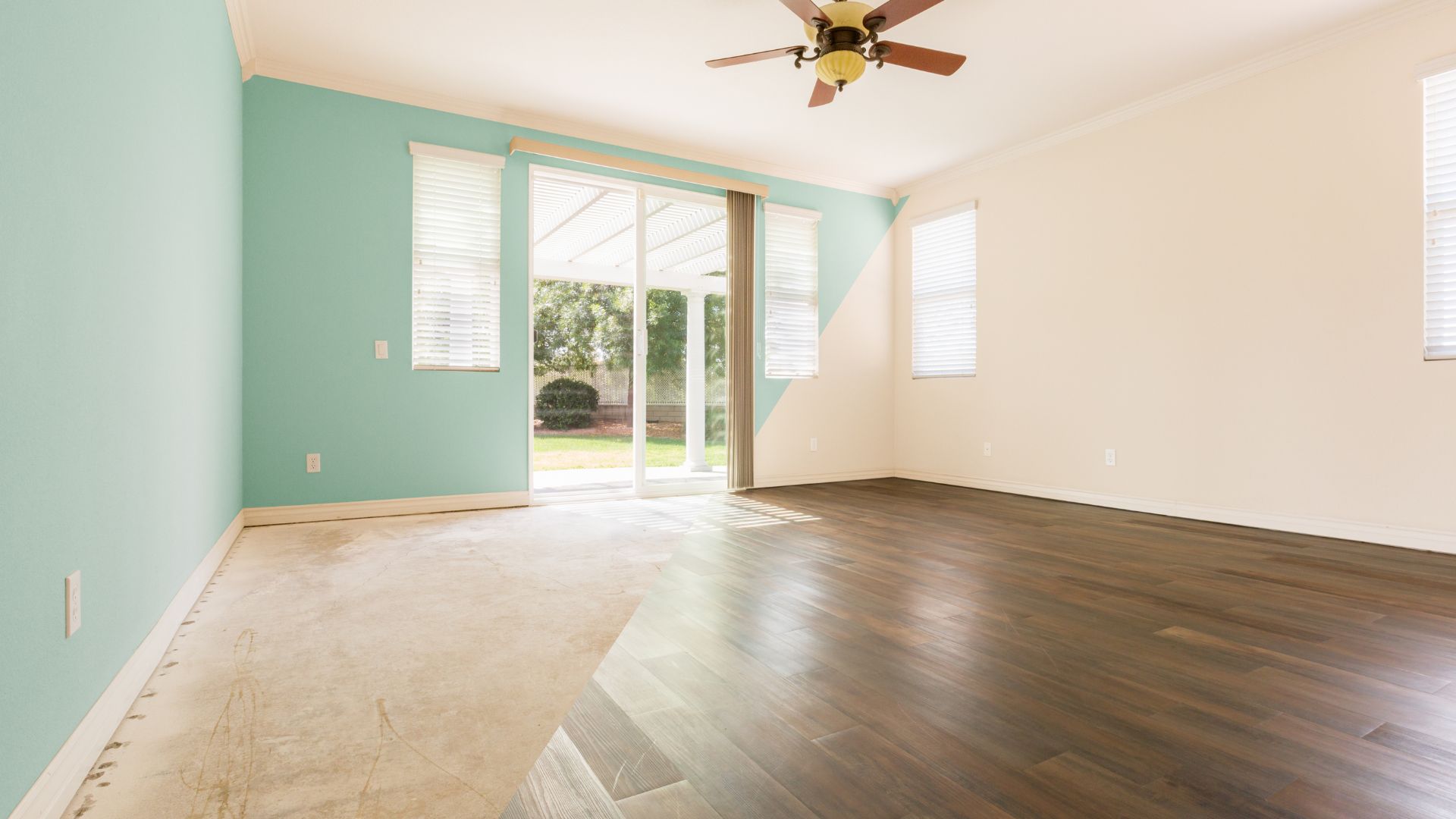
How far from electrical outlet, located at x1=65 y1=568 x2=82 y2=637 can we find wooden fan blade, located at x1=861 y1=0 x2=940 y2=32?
3.08 m

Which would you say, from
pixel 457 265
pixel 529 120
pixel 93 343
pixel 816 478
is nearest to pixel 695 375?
pixel 816 478

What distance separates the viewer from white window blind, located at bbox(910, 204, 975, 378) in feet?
20.1

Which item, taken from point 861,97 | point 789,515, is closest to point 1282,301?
point 861,97

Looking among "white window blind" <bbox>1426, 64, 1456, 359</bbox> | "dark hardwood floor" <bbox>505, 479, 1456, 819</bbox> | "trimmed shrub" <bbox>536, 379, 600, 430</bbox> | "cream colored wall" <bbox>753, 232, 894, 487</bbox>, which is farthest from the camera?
"cream colored wall" <bbox>753, 232, 894, 487</bbox>

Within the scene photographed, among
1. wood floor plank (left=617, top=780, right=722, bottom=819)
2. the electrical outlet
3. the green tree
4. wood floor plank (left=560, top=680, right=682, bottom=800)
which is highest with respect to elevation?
the green tree

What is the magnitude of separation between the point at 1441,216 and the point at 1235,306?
3.25 feet

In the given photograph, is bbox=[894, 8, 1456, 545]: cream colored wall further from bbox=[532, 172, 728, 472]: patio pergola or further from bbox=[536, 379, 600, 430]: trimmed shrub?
bbox=[536, 379, 600, 430]: trimmed shrub

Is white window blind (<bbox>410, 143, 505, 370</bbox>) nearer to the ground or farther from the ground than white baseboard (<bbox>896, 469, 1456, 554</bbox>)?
farther from the ground

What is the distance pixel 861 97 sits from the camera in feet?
15.3

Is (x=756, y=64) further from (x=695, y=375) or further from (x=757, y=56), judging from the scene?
(x=695, y=375)

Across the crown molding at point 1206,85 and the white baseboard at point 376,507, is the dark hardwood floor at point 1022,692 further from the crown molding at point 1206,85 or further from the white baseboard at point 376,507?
the crown molding at point 1206,85

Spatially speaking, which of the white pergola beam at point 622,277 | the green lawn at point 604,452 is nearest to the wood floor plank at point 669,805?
the green lawn at point 604,452

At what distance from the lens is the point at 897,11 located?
3033 millimetres

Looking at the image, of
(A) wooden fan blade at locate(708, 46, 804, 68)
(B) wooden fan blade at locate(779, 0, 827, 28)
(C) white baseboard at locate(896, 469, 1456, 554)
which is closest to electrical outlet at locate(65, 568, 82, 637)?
(B) wooden fan blade at locate(779, 0, 827, 28)
